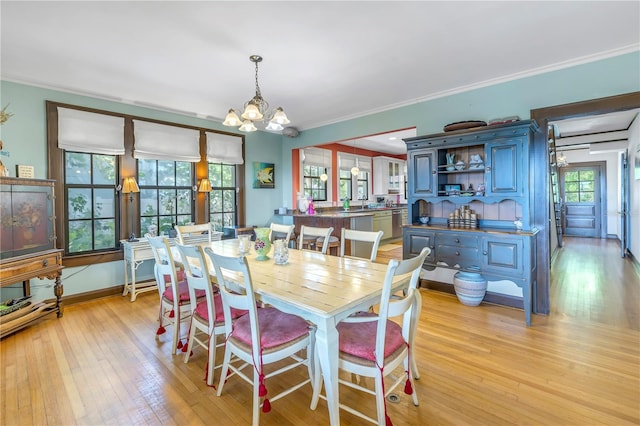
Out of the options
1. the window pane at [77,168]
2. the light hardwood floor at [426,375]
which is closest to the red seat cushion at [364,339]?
the light hardwood floor at [426,375]

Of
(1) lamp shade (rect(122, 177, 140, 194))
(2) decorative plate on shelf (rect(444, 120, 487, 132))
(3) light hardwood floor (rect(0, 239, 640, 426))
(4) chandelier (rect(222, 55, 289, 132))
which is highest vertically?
(2) decorative plate on shelf (rect(444, 120, 487, 132))

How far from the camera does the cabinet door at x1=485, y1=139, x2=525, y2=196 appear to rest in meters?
Answer: 3.28

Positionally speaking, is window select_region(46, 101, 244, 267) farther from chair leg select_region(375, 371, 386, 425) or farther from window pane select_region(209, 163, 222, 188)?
chair leg select_region(375, 371, 386, 425)

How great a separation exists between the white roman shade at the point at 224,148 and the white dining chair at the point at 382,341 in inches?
164

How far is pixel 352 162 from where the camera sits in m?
8.21

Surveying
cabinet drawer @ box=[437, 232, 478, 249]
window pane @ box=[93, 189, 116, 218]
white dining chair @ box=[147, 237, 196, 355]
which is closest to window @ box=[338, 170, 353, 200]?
cabinet drawer @ box=[437, 232, 478, 249]

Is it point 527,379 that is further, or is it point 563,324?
point 563,324

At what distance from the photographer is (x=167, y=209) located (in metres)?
4.70

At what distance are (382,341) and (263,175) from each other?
4.83 m

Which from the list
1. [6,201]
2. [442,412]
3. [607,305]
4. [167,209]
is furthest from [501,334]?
[6,201]

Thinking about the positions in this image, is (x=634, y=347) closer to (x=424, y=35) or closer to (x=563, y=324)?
(x=563, y=324)

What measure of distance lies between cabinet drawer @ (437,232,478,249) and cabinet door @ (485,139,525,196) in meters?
0.58

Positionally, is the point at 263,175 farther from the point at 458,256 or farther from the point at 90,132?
the point at 458,256

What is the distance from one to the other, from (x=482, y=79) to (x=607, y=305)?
302 cm
